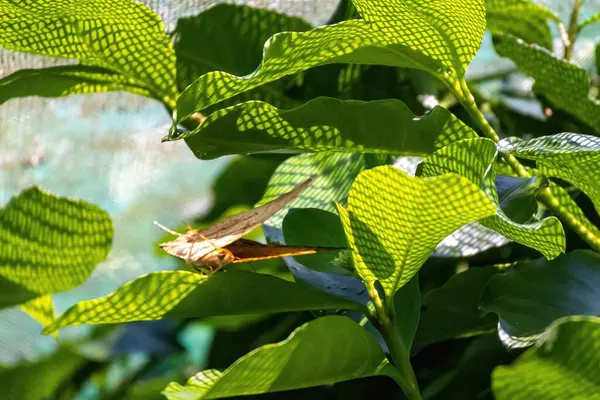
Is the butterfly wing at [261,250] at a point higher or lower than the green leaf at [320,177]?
higher

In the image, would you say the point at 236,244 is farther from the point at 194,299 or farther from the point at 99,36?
the point at 99,36

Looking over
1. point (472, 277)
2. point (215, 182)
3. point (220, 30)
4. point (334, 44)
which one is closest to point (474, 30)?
point (334, 44)

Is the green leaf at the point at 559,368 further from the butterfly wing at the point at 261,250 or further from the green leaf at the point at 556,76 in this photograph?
the green leaf at the point at 556,76

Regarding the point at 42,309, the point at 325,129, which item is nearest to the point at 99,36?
the point at 325,129

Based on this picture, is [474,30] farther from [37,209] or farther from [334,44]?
[37,209]

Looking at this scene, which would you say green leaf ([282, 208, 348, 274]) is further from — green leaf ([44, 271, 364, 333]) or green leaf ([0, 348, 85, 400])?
green leaf ([0, 348, 85, 400])

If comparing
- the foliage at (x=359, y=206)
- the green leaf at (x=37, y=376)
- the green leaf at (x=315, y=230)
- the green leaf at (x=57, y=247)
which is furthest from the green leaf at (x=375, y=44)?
the green leaf at (x=37, y=376)
